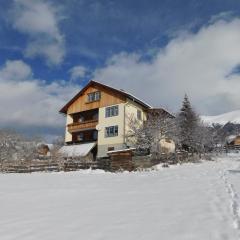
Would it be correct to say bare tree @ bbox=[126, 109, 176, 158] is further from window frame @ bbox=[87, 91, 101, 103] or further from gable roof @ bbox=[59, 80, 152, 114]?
window frame @ bbox=[87, 91, 101, 103]

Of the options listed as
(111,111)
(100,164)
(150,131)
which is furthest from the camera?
(111,111)

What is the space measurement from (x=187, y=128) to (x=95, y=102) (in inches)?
592

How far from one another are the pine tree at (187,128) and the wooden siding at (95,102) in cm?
1016

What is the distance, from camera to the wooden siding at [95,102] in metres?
49.3

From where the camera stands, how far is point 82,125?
52.9 metres

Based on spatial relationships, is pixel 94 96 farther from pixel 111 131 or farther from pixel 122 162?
pixel 122 162

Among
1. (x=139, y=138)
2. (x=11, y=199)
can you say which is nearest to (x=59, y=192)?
(x=11, y=199)

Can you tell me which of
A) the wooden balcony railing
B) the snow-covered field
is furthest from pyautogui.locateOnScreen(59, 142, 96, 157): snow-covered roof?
the snow-covered field

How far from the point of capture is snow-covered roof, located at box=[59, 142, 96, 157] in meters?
48.4

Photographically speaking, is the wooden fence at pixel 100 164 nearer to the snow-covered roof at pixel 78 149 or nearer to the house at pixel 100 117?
the snow-covered roof at pixel 78 149

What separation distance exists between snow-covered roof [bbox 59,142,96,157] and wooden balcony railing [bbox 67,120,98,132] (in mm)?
2517

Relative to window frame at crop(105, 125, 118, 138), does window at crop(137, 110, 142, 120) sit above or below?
above

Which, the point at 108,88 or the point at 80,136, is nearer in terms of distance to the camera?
the point at 108,88

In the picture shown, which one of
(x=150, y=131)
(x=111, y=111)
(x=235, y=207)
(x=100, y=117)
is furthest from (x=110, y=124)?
(x=235, y=207)
